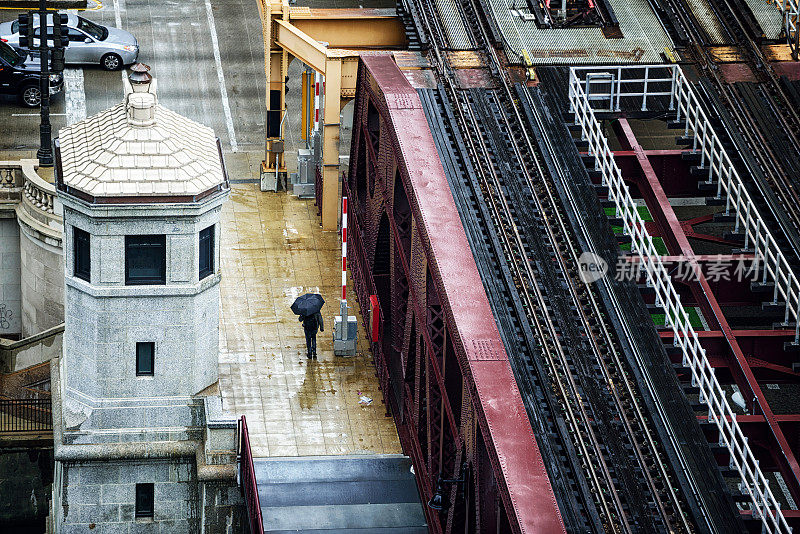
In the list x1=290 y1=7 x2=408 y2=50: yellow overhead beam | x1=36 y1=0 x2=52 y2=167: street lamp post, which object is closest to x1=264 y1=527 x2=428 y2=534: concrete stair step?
x1=36 y1=0 x2=52 y2=167: street lamp post

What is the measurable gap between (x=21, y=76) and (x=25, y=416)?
16.6 metres

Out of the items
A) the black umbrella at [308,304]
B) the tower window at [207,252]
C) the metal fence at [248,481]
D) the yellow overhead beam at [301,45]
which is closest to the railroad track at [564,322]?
the yellow overhead beam at [301,45]

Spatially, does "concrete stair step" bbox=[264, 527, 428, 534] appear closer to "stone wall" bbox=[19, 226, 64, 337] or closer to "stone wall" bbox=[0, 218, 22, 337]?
"stone wall" bbox=[19, 226, 64, 337]

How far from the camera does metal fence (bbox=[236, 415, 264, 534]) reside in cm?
3847

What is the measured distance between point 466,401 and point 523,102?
1304 cm

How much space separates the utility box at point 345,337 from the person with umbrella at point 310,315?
44 centimetres

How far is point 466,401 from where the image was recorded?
1439 inches

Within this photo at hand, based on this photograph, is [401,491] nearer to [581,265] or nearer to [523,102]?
[581,265]

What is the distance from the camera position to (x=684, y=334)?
38000 millimetres

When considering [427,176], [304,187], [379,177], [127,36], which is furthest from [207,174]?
[127,36]

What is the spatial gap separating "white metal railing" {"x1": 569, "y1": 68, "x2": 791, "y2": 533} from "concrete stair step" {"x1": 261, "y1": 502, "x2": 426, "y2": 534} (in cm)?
694

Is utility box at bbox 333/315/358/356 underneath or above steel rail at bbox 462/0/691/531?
underneath

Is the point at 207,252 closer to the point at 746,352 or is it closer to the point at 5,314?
the point at 746,352

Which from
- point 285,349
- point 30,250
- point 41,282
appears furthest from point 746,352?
point 30,250
